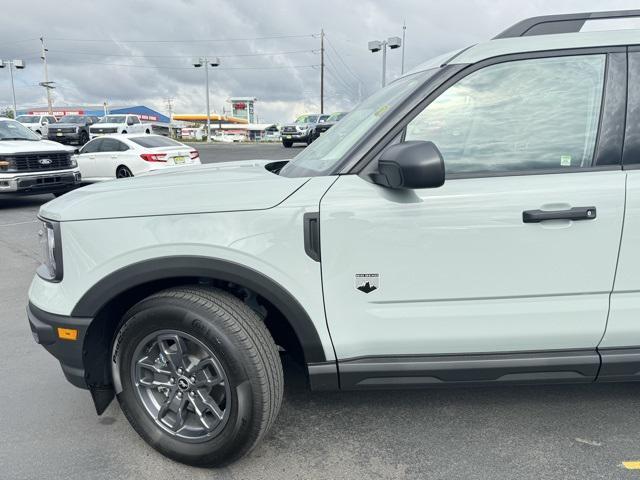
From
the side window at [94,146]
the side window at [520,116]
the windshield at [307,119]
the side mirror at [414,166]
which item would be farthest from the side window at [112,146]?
the windshield at [307,119]

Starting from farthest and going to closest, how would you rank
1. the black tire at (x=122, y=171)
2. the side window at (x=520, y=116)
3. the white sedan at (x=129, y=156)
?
the black tire at (x=122, y=171) < the white sedan at (x=129, y=156) < the side window at (x=520, y=116)

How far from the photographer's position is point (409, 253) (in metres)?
2.09

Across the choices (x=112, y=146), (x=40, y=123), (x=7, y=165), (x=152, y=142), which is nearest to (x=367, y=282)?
(x=7, y=165)

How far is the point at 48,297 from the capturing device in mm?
2314

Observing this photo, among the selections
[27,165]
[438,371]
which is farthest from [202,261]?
[27,165]

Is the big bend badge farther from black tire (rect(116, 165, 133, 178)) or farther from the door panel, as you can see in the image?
black tire (rect(116, 165, 133, 178))

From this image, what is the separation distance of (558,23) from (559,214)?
0.92 meters

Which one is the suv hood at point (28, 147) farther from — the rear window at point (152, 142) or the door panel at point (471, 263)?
the door panel at point (471, 263)

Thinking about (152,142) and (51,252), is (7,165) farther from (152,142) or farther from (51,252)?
(51,252)

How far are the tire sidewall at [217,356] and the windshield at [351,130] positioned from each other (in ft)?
2.67

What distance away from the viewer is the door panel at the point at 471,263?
6.80 feet

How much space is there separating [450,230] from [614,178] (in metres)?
0.73

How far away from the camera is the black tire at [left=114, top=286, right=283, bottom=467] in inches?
84.2

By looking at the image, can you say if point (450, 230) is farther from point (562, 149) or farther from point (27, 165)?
point (27, 165)
